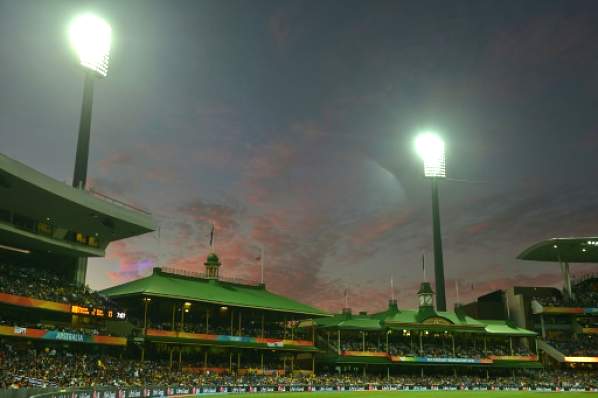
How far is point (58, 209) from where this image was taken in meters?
62.8

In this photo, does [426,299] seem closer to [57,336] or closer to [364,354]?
[364,354]

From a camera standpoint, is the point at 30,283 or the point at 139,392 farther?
the point at 30,283

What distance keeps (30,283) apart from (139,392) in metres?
18.1

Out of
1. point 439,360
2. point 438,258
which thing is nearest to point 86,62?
point 439,360

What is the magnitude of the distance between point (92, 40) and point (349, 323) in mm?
57901

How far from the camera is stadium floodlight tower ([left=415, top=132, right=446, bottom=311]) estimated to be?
12056 centimetres

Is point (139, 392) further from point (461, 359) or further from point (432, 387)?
point (461, 359)

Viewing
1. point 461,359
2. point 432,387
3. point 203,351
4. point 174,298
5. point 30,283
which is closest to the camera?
point 30,283

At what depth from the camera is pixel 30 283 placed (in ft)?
196

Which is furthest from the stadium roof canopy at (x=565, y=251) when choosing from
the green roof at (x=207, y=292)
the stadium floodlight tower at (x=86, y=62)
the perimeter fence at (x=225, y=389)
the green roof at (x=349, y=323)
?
the stadium floodlight tower at (x=86, y=62)

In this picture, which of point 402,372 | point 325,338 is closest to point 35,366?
point 325,338

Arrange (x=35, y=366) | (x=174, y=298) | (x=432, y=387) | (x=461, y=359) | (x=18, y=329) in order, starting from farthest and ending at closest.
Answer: (x=461, y=359) → (x=432, y=387) → (x=174, y=298) → (x=18, y=329) → (x=35, y=366)

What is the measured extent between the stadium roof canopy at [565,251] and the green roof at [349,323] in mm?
37028

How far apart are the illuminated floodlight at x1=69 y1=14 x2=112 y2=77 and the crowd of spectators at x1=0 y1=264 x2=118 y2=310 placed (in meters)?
28.1
